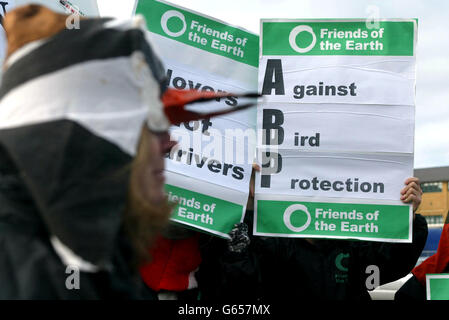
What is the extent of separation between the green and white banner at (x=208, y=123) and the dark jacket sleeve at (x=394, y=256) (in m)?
0.82

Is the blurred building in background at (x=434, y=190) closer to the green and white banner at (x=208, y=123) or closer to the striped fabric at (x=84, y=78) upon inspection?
the green and white banner at (x=208, y=123)

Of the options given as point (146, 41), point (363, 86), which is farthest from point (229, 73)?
point (146, 41)

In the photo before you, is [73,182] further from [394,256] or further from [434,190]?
[434,190]

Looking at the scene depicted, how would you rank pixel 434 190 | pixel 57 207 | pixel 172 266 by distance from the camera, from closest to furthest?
pixel 57 207, pixel 172 266, pixel 434 190

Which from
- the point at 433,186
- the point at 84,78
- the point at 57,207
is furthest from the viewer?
the point at 433,186

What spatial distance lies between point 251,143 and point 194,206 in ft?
1.65

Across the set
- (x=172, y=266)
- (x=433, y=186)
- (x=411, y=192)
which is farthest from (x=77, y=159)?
(x=433, y=186)

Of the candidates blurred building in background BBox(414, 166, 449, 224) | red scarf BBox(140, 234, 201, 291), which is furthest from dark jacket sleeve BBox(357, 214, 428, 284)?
blurred building in background BBox(414, 166, 449, 224)

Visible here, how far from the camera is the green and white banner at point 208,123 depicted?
314 cm

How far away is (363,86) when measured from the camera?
10.7 ft

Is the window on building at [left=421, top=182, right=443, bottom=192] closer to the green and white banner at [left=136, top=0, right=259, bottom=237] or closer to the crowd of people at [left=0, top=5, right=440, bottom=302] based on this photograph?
the green and white banner at [left=136, top=0, right=259, bottom=237]

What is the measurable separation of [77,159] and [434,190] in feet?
177

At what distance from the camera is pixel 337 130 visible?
10.6ft

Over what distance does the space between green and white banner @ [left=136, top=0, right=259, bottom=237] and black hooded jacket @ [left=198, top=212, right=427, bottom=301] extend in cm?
24
